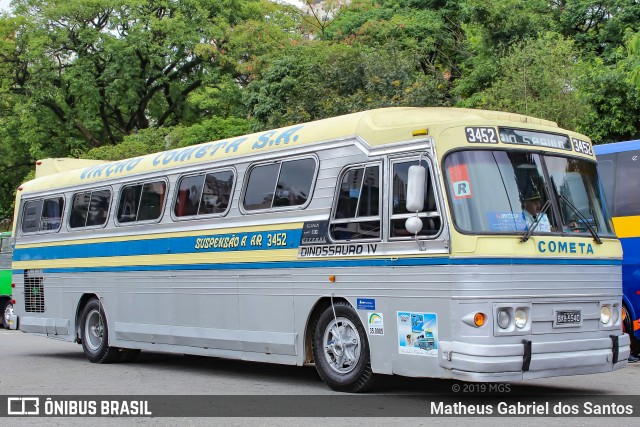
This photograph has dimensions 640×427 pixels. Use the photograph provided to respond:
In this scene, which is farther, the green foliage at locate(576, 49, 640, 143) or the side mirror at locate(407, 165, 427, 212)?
the green foliage at locate(576, 49, 640, 143)

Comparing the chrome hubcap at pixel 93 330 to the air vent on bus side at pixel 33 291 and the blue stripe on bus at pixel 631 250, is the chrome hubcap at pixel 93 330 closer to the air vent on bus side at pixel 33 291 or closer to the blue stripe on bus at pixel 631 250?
the air vent on bus side at pixel 33 291

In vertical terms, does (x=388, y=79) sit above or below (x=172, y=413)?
above

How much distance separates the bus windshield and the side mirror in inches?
11.1

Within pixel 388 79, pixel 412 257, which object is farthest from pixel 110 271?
pixel 388 79

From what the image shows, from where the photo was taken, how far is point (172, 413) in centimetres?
924

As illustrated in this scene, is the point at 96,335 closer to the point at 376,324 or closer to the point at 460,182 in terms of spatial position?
the point at 376,324

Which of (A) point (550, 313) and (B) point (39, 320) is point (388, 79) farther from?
(A) point (550, 313)

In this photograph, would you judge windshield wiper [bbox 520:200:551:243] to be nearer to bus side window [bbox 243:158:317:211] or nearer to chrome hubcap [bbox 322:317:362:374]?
chrome hubcap [bbox 322:317:362:374]

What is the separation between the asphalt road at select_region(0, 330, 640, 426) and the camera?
345 inches

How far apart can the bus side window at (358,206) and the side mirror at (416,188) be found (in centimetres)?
88

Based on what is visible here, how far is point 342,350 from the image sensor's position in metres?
10.4

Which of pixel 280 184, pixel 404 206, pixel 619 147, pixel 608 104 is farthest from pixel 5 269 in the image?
pixel 404 206

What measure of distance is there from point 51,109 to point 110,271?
29.6 meters

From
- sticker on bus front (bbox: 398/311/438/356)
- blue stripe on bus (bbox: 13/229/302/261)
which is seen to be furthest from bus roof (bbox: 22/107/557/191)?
sticker on bus front (bbox: 398/311/438/356)
